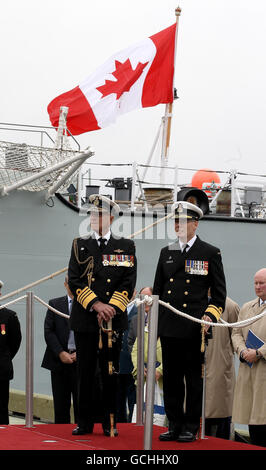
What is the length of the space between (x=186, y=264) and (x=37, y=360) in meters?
5.39

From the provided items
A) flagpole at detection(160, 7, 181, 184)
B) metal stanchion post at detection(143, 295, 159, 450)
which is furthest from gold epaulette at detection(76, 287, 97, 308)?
flagpole at detection(160, 7, 181, 184)

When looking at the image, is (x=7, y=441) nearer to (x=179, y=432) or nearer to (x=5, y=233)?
(x=179, y=432)

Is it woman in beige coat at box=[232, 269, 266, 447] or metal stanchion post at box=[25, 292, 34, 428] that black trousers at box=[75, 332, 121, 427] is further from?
woman in beige coat at box=[232, 269, 266, 447]

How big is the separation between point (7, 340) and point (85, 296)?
1.74 m

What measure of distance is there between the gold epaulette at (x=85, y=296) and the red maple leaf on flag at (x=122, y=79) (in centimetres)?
647

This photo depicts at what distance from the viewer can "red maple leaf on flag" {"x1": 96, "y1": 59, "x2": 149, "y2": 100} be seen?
11320 mm

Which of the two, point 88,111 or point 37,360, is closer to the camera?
point 37,360

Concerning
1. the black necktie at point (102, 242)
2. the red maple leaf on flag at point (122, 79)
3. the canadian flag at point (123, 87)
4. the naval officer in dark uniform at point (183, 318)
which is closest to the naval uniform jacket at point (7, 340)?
the black necktie at point (102, 242)

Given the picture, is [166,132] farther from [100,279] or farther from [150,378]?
[150,378]

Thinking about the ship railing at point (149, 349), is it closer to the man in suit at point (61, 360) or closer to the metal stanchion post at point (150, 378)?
the metal stanchion post at point (150, 378)

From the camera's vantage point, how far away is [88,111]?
11195 millimetres

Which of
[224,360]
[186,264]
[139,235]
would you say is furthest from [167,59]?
[186,264]

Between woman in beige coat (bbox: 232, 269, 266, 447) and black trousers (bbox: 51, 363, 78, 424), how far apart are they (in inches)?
65.0
